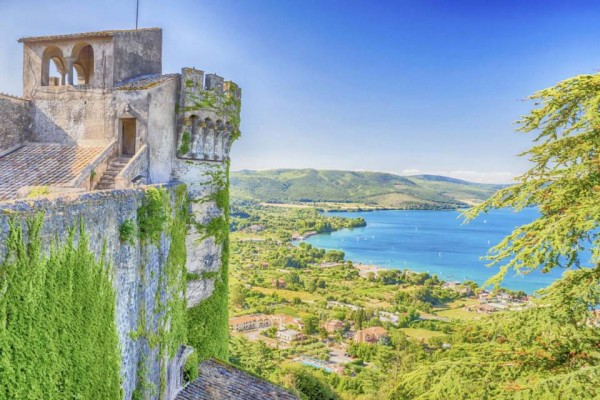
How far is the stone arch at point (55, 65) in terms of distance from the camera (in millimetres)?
15246

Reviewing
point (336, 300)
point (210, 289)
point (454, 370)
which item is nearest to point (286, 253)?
point (336, 300)

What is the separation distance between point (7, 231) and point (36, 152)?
37.0 ft

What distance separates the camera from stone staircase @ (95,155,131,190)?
39.5 feet

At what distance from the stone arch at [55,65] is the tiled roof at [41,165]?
100 inches

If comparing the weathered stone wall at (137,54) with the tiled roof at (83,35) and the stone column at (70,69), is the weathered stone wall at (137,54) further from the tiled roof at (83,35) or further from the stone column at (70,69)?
the stone column at (70,69)

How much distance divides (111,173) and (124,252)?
633 centimetres

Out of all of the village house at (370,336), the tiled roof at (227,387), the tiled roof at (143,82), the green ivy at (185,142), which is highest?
the tiled roof at (143,82)

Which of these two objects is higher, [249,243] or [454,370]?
[454,370]

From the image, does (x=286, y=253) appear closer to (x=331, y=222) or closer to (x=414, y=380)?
(x=331, y=222)

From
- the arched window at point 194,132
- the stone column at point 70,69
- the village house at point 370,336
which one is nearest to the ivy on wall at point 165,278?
the arched window at point 194,132

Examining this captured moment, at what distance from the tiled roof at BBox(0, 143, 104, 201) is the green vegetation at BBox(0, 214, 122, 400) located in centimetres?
635

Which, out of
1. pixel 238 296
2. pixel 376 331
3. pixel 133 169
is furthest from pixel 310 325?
pixel 133 169

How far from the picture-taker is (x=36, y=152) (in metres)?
13.8

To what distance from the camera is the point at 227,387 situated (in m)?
12.6
